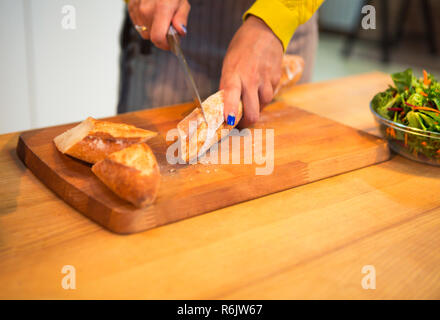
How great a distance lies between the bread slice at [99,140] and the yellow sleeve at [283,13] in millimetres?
586

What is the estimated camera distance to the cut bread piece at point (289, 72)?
1.66 m

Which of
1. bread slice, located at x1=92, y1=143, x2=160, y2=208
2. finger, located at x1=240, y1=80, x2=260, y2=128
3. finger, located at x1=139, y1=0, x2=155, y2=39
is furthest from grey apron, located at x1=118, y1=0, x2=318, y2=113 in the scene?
bread slice, located at x1=92, y1=143, x2=160, y2=208

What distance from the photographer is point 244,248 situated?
0.83 meters

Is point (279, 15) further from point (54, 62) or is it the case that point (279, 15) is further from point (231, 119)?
point (54, 62)

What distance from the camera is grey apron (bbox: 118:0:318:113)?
1.75 m

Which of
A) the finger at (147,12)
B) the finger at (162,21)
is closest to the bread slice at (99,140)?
the finger at (162,21)

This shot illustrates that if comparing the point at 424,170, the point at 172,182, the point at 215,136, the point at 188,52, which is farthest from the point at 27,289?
the point at 188,52

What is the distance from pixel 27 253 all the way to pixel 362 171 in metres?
0.89

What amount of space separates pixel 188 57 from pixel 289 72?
442 mm

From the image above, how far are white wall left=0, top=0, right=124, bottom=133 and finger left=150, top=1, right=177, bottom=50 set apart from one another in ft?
4.50

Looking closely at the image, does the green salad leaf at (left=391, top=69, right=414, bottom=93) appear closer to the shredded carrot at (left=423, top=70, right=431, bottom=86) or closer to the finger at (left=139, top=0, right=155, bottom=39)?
the shredded carrot at (left=423, top=70, right=431, bottom=86)

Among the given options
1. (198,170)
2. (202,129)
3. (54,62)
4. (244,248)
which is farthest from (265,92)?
(54,62)
